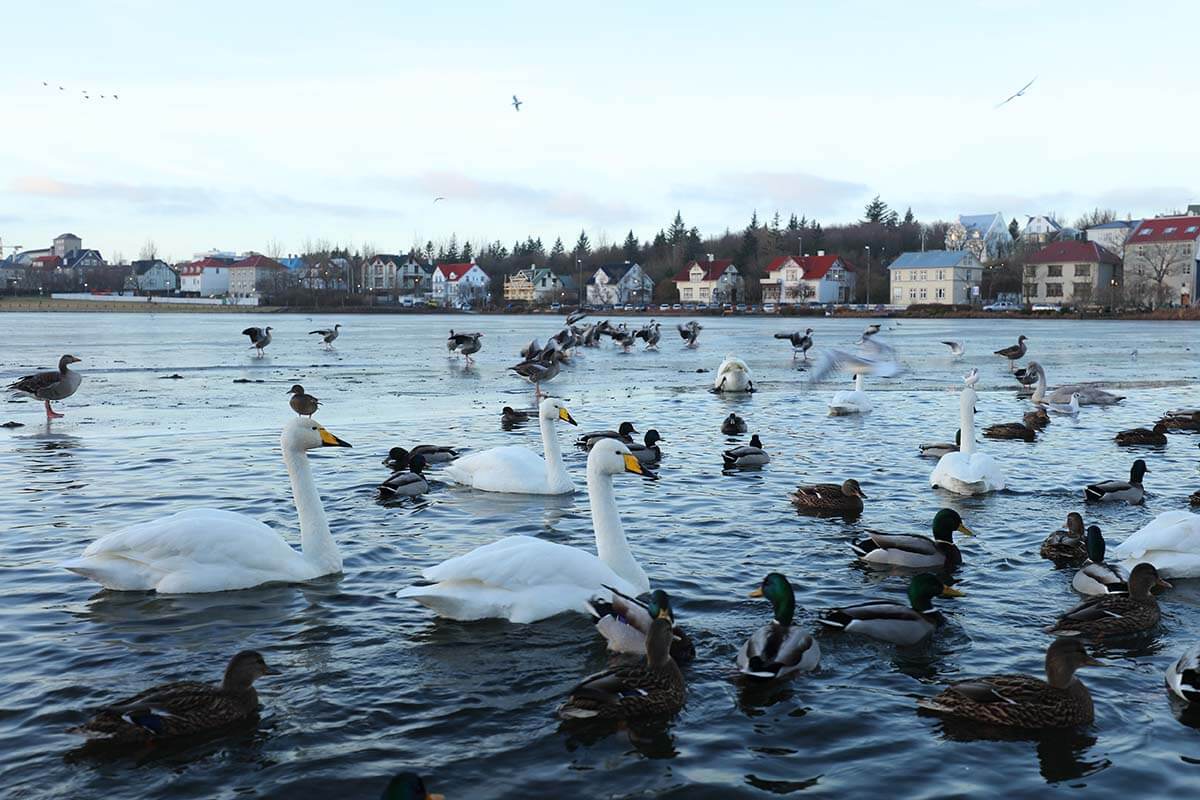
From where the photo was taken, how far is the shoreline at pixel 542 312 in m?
81.1

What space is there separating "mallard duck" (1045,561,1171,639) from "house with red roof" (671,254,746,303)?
390 feet

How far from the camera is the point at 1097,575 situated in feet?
24.2

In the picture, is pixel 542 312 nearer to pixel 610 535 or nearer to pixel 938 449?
pixel 938 449

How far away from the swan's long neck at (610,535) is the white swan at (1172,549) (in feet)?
12.0

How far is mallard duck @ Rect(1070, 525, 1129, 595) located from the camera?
23.7 ft

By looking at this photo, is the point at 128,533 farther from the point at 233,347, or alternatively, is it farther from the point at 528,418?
the point at 233,347

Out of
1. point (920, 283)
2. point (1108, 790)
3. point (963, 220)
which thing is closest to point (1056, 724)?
point (1108, 790)

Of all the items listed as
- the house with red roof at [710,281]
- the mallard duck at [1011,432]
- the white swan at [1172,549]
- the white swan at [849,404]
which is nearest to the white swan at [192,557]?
the white swan at [1172,549]

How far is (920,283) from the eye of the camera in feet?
370

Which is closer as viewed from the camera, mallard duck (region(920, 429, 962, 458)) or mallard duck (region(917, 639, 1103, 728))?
mallard duck (region(917, 639, 1103, 728))

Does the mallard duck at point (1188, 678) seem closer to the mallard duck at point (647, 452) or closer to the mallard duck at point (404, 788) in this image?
the mallard duck at point (404, 788)

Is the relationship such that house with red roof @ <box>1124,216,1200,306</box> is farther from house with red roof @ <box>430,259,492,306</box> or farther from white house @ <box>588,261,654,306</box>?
house with red roof @ <box>430,259,492,306</box>

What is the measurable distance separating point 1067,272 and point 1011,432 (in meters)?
99.8

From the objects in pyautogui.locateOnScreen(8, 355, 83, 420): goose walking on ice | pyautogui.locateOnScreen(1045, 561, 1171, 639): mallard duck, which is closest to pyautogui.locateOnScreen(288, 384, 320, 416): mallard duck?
pyautogui.locateOnScreen(8, 355, 83, 420): goose walking on ice
